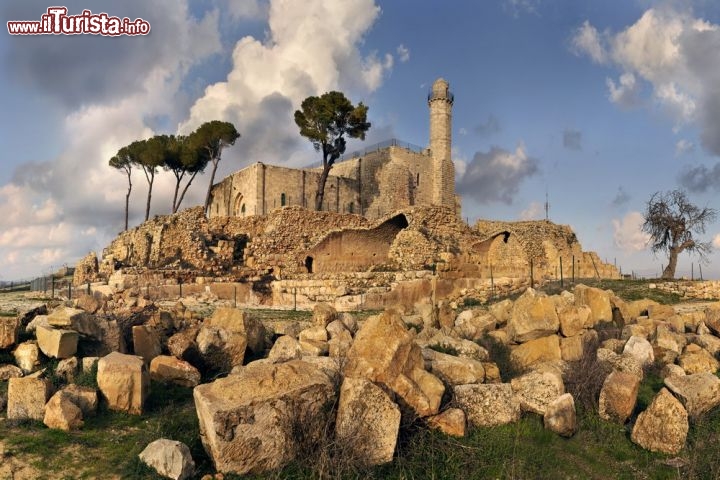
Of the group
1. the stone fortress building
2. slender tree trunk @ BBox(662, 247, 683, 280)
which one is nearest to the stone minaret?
the stone fortress building

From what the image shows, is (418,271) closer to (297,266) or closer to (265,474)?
(297,266)

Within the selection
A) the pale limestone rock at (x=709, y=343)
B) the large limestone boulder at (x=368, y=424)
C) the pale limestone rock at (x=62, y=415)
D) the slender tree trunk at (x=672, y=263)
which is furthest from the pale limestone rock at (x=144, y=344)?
the slender tree trunk at (x=672, y=263)

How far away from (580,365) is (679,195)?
26.5 m

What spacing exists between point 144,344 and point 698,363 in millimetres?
9057

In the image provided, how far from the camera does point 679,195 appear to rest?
2992 centimetres

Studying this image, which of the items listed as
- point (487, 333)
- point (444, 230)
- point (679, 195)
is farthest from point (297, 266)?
point (679, 195)

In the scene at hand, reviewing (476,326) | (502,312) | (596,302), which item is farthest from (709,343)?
(476,326)

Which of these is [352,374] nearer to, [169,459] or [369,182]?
[169,459]

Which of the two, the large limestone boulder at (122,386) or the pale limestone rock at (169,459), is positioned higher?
the large limestone boulder at (122,386)

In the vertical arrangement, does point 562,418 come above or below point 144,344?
below

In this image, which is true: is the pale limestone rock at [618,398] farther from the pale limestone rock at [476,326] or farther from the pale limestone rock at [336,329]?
the pale limestone rock at [336,329]

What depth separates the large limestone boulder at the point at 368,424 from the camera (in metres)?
5.18

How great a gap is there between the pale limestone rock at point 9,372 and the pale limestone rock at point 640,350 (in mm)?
9232

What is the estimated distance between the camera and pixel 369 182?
44812 mm
